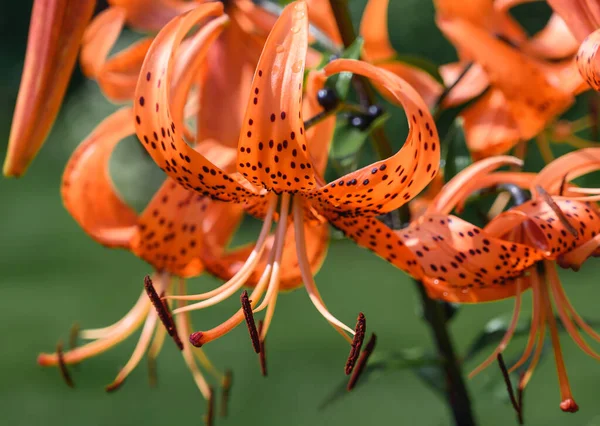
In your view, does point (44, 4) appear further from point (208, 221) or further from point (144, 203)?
point (144, 203)

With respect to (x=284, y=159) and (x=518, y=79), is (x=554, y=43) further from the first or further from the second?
(x=284, y=159)

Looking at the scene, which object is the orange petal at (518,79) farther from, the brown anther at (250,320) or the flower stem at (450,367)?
the brown anther at (250,320)

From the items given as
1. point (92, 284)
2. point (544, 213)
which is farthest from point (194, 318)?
point (544, 213)

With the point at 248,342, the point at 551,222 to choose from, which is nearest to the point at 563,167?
the point at 551,222

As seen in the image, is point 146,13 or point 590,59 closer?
point 590,59

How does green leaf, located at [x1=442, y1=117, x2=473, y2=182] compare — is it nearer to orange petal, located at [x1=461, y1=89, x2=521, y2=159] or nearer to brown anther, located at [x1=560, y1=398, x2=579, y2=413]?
orange petal, located at [x1=461, y1=89, x2=521, y2=159]

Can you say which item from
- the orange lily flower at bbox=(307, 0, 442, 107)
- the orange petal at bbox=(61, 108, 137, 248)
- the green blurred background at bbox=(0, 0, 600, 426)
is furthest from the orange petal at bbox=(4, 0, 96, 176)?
the green blurred background at bbox=(0, 0, 600, 426)
